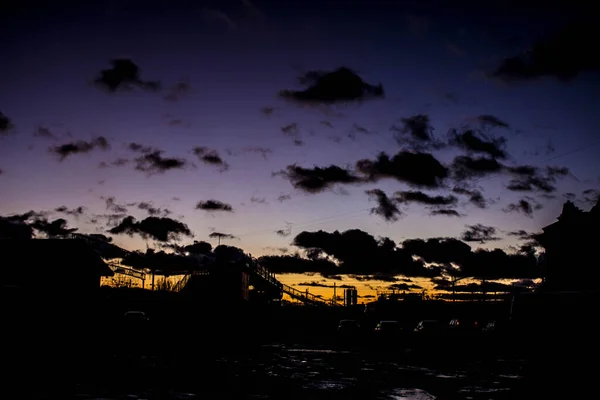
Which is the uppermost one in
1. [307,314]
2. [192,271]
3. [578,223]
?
[578,223]

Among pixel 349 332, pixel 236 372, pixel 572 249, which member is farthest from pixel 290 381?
pixel 572 249

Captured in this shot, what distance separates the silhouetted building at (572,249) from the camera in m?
54.3

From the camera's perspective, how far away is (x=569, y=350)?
46.2 ft

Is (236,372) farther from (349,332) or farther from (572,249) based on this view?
(572,249)

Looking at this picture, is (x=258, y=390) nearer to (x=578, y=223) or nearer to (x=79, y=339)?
(x=79, y=339)

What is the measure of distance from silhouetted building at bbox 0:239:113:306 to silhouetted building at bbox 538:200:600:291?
4742 cm

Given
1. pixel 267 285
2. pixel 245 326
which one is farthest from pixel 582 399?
pixel 267 285

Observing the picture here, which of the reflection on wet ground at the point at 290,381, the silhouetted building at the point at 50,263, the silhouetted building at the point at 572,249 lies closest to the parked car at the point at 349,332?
the reflection on wet ground at the point at 290,381

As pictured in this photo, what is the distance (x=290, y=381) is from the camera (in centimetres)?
1617

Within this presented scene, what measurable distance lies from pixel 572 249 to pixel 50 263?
172 feet

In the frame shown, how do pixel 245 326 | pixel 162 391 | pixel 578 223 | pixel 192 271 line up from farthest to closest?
pixel 192 271 → pixel 578 223 → pixel 245 326 → pixel 162 391

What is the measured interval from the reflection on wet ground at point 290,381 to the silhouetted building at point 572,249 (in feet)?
123

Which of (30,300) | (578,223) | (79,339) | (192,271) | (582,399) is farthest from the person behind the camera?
(192,271)

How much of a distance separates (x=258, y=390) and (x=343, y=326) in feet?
109
